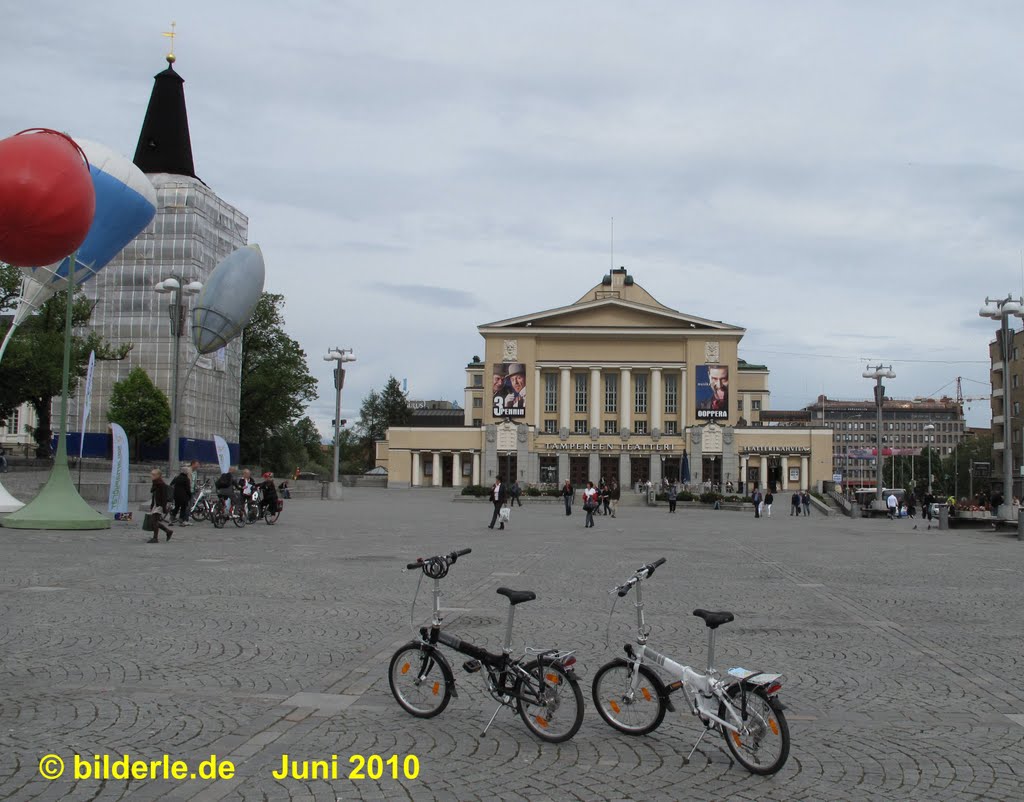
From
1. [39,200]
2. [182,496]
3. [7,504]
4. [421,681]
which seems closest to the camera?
[421,681]

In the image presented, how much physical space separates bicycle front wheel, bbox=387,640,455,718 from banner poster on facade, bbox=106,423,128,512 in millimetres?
20113

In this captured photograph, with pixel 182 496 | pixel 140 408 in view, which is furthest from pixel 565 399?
pixel 182 496

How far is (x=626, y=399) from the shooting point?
96.2m

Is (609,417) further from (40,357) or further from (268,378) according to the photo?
(40,357)

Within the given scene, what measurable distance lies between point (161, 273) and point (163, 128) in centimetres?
899

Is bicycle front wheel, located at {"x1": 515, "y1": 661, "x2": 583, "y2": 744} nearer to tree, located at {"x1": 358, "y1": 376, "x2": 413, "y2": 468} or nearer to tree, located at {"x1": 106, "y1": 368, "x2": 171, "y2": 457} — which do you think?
tree, located at {"x1": 106, "y1": 368, "x2": 171, "y2": 457}

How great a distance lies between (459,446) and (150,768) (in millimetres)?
90591

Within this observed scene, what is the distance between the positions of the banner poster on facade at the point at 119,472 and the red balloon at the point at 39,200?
17.6 meters

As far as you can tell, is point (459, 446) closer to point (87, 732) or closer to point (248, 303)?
point (248, 303)

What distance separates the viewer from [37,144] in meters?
8.34

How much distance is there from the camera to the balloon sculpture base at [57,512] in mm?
23109

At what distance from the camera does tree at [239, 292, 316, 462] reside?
251 feet

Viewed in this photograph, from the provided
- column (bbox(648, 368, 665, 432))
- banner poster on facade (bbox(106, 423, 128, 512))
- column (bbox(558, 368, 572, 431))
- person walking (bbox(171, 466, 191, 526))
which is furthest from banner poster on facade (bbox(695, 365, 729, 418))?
banner poster on facade (bbox(106, 423, 128, 512))

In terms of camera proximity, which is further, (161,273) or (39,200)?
(161,273)
